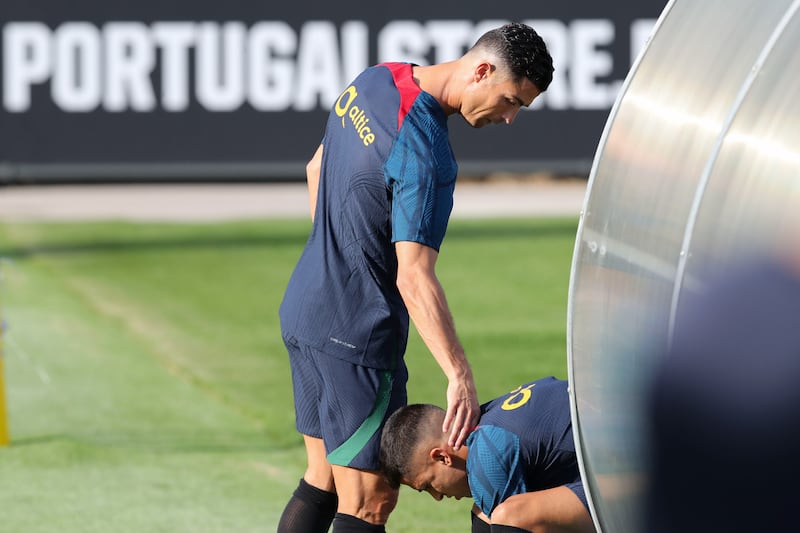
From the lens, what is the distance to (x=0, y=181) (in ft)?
53.8

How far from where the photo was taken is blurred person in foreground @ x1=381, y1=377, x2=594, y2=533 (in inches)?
165

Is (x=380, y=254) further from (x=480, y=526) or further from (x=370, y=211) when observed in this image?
(x=480, y=526)

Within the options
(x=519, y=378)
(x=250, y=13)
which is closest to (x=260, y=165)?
(x=250, y=13)

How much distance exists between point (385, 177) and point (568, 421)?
3.32 feet

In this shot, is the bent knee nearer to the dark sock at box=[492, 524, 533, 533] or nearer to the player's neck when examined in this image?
the dark sock at box=[492, 524, 533, 533]

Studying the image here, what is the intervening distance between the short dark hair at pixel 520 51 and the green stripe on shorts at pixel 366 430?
1.03 meters

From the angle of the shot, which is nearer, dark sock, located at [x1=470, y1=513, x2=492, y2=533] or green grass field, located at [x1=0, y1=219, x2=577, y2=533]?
dark sock, located at [x1=470, y1=513, x2=492, y2=533]

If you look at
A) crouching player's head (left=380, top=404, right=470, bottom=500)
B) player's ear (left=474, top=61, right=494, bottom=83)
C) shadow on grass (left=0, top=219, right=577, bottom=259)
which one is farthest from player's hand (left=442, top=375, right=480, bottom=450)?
shadow on grass (left=0, top=219, right=577, bottom=259)

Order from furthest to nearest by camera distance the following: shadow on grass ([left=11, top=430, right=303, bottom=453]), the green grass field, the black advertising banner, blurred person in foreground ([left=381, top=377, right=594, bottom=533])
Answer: the black advertising banner, shadow on grass ([left=11, top=430, right=303, bottom=453]), the green grass field, blurred person in foreground ([left=381, top=377, right=594, bottom=533])

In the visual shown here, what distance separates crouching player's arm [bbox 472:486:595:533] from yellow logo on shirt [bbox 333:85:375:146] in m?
1.20

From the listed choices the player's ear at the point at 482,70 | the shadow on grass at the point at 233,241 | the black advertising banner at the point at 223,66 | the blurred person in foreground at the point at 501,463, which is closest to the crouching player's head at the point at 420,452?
the blurred person in foreground at the point at 501,463

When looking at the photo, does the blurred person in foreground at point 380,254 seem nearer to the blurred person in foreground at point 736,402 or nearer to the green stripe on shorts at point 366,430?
the green stripe on shorts at point 366,430

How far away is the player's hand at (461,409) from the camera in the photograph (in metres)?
3.99

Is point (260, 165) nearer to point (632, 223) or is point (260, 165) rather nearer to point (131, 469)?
point (131, 469)
